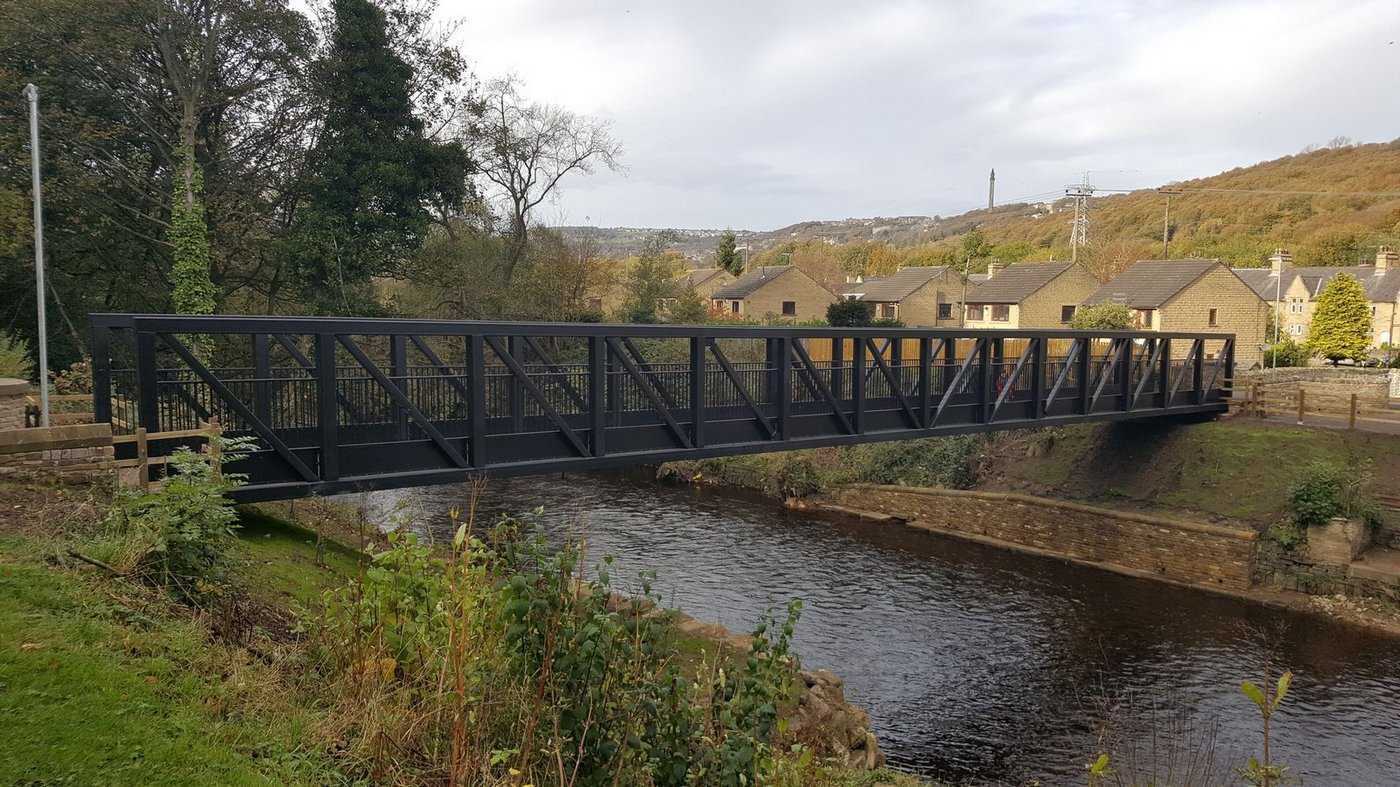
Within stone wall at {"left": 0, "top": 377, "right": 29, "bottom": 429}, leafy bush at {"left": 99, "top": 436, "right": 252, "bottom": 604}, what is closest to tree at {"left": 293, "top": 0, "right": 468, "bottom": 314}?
stone wall at {"left": 0, "top": 377, "right": 29, "bottom": 429}

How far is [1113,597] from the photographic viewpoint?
20.5 meters

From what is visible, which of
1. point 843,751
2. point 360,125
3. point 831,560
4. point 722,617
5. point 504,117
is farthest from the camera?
point 504,117

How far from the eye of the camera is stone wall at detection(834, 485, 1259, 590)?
21.2m

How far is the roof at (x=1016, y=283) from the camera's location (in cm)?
5031

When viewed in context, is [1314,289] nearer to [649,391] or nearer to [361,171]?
[361,171]

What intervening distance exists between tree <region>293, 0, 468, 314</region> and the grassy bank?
1331 cm

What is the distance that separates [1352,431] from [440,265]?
29.0 meters

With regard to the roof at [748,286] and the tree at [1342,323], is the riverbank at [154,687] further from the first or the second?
the roof at [748,286]

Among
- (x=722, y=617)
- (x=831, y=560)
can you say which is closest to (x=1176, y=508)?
(x=831, y=560)

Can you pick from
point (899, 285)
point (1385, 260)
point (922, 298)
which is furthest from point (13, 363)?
point (1385, 260)

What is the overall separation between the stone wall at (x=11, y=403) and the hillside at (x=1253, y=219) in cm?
3580

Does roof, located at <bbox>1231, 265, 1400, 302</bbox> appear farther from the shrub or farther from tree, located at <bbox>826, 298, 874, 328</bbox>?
the shrub

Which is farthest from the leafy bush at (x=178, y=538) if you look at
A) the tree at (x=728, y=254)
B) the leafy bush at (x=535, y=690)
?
the tree at (x=728, y=254)

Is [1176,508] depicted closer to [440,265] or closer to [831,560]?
[831,560]
